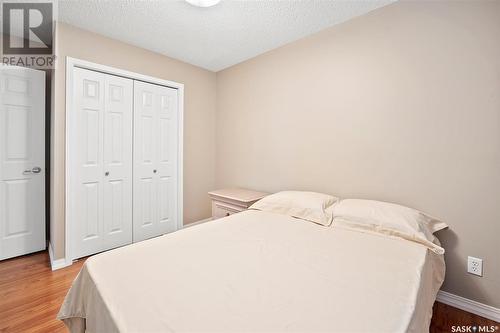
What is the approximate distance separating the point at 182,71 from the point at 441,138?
305cm

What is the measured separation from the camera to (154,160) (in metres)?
3.06

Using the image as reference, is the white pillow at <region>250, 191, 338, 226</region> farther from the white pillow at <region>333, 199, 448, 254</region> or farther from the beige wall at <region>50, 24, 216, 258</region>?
the beige wall at <region>50, 24, 216, 258</region>

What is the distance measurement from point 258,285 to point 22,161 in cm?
297

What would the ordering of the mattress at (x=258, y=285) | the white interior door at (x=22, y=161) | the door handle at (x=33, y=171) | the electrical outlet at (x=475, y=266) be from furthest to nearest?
the door handle at (x=33, y=171)
the white interior door at (x=22, y=161)
the electrical outlet at (x=475, y=266)
the mattress at (x=258, y=285)

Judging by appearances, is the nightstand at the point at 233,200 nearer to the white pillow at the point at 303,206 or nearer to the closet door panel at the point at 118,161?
the white pillow at the point at 303,206

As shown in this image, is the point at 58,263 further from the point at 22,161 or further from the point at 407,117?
the point at 407,117

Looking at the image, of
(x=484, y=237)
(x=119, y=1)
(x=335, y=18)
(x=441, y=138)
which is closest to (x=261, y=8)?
(x=335, y=18)

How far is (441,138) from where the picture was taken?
179 centimetres

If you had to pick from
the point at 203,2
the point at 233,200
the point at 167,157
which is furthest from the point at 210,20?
the point at 233,200

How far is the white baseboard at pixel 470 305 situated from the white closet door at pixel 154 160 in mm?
2979

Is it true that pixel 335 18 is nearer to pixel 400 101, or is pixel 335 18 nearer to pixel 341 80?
pixel 341 80

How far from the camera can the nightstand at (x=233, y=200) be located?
2.66 metres

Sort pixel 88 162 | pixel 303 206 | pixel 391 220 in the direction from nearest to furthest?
pixel 391 220
pixel 303 206
pixel 88 162

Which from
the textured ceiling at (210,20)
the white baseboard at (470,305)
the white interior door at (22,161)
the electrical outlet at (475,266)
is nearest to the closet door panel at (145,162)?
the textured ceiling at (210,20)
